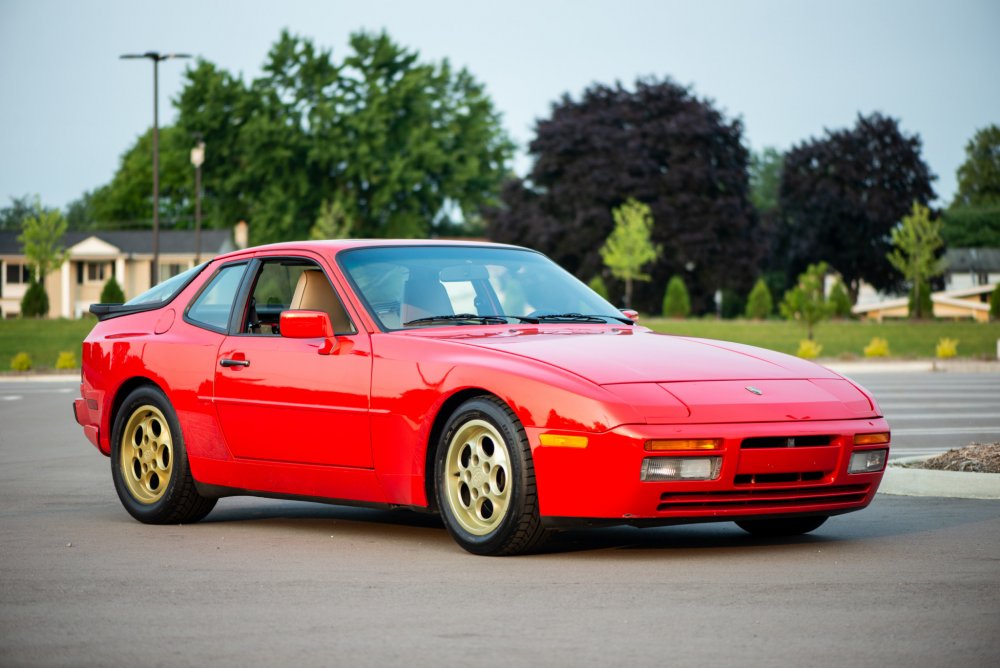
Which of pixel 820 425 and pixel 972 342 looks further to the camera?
pixel 972 342

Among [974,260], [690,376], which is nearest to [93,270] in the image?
[974,260]

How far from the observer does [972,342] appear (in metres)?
48.7

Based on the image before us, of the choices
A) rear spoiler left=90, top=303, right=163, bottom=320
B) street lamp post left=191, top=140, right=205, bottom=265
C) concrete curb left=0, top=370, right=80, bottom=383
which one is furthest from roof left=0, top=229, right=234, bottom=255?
rear spoiler left=90, top=303, right=163, bottom=320

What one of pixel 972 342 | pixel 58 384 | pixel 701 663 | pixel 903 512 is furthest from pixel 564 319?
pixel 972 342

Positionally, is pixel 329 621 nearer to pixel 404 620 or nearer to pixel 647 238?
pixel 404 620

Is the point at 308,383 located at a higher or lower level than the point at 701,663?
higher

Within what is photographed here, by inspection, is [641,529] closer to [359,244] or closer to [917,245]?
[359,244]

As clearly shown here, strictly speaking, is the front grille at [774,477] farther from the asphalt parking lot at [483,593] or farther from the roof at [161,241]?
the roof at [161,241]

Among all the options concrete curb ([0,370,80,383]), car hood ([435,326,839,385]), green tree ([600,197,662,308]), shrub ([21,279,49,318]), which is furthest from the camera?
shrub ([21,279,49,318])

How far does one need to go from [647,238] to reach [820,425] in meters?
64.6

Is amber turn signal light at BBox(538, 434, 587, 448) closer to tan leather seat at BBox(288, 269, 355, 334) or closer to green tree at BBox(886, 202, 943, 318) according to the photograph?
tan leather seat at BBox(288, 269, 355, 334)

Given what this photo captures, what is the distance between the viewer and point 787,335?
52625 millimetres

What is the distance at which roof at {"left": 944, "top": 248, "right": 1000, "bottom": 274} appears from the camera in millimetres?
141625

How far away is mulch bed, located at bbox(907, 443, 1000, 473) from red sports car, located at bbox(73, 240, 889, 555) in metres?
3.05
